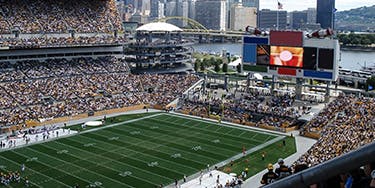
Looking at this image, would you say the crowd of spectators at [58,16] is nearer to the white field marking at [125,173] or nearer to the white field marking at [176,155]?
the white field marking at [176,155]

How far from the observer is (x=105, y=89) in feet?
184

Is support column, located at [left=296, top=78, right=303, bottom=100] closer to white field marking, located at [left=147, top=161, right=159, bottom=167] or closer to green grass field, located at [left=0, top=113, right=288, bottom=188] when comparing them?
green grass field, located at [left=0, top=113, right=288, bottom=188]

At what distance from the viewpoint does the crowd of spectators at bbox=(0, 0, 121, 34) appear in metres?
58.2

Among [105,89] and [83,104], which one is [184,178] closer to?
[83,104]

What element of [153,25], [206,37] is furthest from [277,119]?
[206,37]

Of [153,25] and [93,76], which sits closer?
[93,76]

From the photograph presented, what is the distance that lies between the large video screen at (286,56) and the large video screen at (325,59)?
76.9 inches

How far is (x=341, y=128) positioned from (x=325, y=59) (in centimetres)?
1401

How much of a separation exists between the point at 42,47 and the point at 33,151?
23187 millimetres

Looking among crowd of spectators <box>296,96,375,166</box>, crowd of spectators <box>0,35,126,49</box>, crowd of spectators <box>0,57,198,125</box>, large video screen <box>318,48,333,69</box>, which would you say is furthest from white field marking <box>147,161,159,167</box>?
crowd of spectators <box>0,35,126,49</box>

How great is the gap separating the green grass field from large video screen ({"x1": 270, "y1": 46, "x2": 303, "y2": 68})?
9.63m

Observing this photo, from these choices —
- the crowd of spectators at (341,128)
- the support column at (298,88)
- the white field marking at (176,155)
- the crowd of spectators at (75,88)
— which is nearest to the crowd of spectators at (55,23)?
the crowd of spectators at (75,88)

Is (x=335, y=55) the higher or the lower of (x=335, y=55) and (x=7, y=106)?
the higher

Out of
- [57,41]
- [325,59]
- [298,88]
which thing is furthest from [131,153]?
[57,41]
